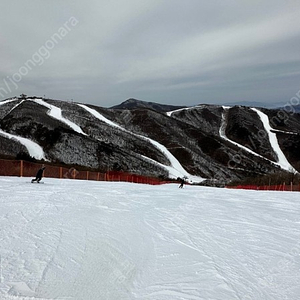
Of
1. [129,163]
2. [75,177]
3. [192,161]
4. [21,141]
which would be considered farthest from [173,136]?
[75,177]

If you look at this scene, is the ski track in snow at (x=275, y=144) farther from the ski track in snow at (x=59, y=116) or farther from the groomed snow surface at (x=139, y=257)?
the groomed snow surface at (x=139, y=257)

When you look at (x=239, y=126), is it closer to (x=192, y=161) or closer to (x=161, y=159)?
(x=192, y=161)

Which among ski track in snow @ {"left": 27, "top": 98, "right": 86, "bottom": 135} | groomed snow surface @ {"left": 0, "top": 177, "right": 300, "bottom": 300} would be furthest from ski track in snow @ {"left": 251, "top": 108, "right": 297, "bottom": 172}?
groomed snow surface @ {"left": 0, "top": 177, "right": 300, "bottom": 300}

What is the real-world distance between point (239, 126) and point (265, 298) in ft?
414

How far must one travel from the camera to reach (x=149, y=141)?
8500 cm

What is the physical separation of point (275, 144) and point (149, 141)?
52112 mm

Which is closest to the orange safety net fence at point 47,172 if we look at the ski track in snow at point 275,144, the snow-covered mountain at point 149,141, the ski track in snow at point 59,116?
the snow-covered mountain at point 149,141

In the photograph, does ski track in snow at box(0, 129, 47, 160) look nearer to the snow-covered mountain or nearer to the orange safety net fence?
the snow-covered mountain

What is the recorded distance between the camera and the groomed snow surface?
3895mm

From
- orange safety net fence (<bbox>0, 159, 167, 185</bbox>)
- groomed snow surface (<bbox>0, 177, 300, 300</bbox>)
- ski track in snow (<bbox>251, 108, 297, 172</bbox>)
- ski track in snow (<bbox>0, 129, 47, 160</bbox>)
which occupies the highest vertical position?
ski track in snow (<bbox>251, 108, 297, 172</bbox>)

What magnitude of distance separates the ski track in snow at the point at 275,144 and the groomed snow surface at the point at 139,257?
238 feet

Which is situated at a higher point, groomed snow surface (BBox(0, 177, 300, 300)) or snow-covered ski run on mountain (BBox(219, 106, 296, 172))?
snow-covered ski run on mountain (BBox(219, 106, 296, 172))

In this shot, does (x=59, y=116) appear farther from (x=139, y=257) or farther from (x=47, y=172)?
(x=139, y=257)

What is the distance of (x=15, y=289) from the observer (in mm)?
3592
